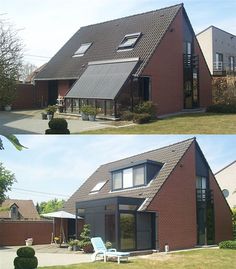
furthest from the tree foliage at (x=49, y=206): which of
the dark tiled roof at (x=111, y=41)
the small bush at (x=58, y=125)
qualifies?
the dark tiled roof at (x=111, y=41)

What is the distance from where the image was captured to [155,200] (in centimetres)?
1057

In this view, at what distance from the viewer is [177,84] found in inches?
735

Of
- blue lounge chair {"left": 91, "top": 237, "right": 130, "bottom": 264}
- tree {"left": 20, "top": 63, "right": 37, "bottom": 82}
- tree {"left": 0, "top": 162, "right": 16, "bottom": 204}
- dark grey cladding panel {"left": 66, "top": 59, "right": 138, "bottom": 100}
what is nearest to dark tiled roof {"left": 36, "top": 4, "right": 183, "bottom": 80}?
dark grey cladding panel {"left": 66, "top": 59, "right": 138, "bottom": 100}

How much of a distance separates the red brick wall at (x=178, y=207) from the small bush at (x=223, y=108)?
7332 mm

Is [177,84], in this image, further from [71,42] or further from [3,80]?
[3,80]

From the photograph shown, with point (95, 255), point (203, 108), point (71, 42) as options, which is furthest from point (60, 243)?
point (71, 42)

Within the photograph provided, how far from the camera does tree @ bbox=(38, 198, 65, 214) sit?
720 cm

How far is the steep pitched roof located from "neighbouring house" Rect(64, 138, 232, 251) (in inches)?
64.6

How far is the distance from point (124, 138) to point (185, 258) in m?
3.10

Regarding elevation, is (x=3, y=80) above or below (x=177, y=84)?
below

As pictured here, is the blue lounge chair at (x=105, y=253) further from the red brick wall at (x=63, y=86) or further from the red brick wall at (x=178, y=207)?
the red brick wall at (x=63, y=86)

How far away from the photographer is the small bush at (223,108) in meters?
18.0

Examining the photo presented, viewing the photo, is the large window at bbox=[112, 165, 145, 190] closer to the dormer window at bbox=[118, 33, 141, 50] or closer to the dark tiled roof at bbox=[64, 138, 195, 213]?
the dark tiled roof at bbox=[64, 138, 195, 213]

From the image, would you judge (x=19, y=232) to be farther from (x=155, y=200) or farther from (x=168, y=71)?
(x=168, y=71)
